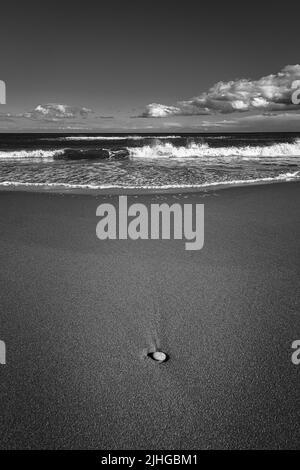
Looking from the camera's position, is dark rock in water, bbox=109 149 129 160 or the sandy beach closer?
the sandy beach

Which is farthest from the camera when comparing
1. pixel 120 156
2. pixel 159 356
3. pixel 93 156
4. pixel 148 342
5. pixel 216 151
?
pixel 216 151

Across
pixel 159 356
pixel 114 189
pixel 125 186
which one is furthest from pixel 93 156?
pixel 159 356

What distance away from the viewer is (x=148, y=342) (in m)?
2.65

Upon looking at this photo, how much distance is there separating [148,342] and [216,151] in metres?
25.0

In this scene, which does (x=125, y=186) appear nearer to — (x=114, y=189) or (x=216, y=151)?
(x=114, y=189)

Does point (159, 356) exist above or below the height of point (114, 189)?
below

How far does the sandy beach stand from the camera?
6.38 ft

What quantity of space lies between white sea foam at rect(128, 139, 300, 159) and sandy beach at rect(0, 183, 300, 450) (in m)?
21.0

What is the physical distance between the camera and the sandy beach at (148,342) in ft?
6.38

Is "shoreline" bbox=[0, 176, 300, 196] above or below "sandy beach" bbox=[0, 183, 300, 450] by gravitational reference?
above

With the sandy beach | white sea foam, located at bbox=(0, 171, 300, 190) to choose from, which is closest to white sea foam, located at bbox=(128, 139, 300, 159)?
white sea foam, located at bbox=(0, 171, 300, 190)

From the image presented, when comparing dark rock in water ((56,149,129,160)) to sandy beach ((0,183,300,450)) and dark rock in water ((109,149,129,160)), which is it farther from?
sandy beach ((0,183,300,450))

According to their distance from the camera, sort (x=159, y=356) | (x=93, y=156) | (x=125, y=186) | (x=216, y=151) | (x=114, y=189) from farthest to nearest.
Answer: (x=216, y=151), (x=93, y=156), (x=125, y=186), (x=114, y=189), (x=159, y=356)
